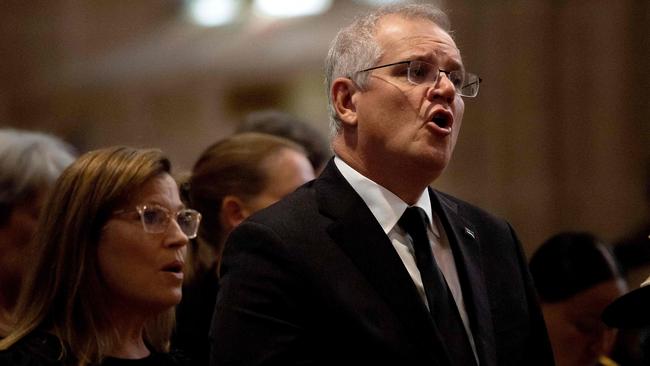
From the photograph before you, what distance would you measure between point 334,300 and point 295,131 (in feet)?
7.90

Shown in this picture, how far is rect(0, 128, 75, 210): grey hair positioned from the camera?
152 inches

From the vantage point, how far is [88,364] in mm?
3053

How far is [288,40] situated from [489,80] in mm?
2232

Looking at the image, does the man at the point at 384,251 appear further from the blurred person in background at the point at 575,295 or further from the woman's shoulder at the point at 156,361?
the blurred person in background at the point at 575,295

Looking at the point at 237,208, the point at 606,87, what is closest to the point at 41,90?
the point at 606,87

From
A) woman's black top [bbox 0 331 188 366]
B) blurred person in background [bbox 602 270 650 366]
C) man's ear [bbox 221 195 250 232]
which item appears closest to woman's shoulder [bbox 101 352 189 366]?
woman's black top [bbox 0 331 188 366]

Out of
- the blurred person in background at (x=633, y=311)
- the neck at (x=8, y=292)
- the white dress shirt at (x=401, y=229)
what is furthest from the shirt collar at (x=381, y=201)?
the neck at (x=8, y=292)

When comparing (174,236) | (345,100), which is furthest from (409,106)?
(174,236)

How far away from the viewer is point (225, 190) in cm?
410

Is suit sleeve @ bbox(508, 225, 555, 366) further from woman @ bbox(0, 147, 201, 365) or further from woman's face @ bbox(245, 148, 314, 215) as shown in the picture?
woman's face @ bbox(245, 148, 314, 215)

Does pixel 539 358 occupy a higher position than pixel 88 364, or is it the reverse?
pixel 539 358

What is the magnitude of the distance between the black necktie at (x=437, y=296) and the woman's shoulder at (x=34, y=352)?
99 cm

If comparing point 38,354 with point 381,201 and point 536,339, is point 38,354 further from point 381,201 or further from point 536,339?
point 536,339

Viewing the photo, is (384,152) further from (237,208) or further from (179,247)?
(237,208)
